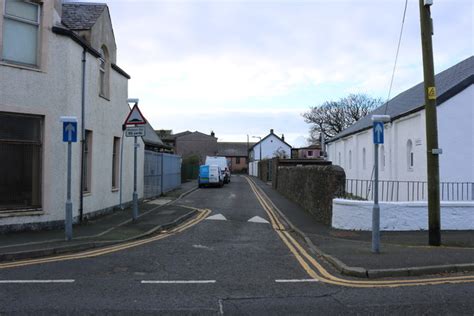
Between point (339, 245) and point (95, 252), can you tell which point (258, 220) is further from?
point (95, 252)

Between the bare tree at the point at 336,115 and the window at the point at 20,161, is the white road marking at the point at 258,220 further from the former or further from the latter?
the bare tree at the point at 336,115

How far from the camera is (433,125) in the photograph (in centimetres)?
1118

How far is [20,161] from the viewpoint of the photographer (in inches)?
499

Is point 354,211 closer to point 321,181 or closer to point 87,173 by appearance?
point 321,181

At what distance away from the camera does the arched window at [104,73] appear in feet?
54.9

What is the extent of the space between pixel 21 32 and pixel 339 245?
987 centimetres

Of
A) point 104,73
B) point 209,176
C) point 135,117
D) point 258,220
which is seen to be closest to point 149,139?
point 209,176

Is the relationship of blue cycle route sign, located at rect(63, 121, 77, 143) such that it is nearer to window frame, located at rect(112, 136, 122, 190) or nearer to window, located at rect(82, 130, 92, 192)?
window, located at rect(82, 130, 92, 192)

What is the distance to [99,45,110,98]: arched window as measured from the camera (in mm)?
16719

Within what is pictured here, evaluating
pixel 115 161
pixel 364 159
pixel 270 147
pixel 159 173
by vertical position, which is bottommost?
pixel 159 173

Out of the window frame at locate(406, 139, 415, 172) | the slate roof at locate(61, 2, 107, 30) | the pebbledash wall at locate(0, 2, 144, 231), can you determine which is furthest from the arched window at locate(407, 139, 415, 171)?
the slate roof at locate(61, 2, 107, 30)

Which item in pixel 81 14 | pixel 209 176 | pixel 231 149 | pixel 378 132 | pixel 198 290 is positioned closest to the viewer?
pixel 198 290

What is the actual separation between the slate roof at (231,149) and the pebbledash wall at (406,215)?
3831 inches

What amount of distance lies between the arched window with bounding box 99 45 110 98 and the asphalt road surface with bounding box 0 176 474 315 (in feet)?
27.0
